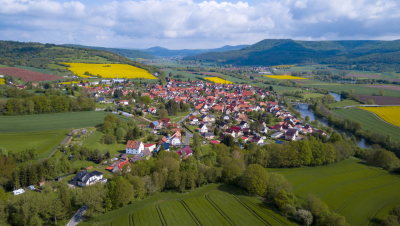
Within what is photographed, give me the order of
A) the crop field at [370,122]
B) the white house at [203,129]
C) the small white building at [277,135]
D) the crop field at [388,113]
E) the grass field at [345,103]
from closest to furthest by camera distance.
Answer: the small white building at [277,135]
the crop field at [370,122]
the white house at [203,129]
the crop field at [388,113]
the grass field at [345,103]

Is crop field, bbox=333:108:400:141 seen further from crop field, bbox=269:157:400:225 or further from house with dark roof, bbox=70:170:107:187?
house with dark roof, bbox=70:170:107:187

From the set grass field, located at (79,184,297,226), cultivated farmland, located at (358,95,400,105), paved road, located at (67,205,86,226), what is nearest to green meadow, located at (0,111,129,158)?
paved road, located at (67,205,86,226)

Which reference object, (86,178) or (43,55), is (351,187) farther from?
(43,55)

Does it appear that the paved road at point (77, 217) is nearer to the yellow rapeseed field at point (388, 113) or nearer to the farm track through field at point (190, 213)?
the farm track through field at point (190, 213)

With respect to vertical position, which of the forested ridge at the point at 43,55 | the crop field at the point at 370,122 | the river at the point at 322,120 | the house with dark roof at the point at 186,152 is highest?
the forested ridge at the point at 43,55

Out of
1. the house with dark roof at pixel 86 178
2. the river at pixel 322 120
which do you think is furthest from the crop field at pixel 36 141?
the river at pixel 322 120

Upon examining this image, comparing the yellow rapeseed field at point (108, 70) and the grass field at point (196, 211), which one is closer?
the grass field at point (196, 211)

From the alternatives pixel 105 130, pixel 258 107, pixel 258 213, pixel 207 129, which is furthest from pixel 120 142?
pixel 258 107

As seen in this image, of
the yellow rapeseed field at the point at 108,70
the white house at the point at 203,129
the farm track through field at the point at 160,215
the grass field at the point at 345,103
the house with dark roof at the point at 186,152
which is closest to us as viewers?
the farm track through field at the point at 160,215
